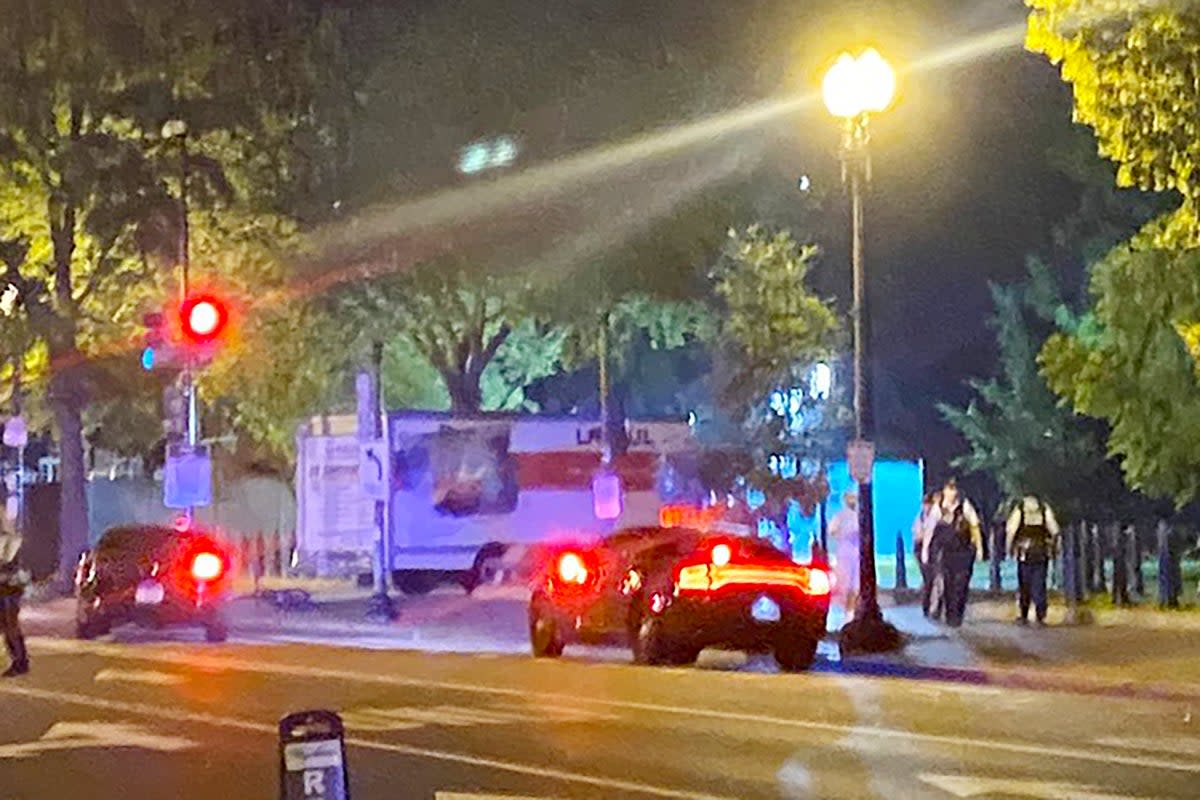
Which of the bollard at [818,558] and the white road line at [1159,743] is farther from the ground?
the bollard at [818,558]

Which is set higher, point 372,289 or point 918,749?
point 372,289

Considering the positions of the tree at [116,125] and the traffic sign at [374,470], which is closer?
the traffic sign at [374,470]

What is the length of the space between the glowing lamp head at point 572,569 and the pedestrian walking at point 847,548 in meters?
4.76

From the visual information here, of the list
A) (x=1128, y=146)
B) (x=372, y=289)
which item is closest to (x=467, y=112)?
(x=372, y=289)

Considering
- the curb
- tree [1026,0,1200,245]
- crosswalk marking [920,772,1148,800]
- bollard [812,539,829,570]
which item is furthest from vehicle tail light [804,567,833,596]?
crosswalk marking [920,772,1148,800]

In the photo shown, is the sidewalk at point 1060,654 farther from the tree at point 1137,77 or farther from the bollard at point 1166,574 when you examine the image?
the tree at point 1137,77

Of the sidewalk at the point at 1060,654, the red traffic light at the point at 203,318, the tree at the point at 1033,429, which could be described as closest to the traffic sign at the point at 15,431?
the red traffic light at the point at 203,318

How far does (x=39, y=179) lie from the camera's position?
117 ft

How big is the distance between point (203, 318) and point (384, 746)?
10728 millimetres

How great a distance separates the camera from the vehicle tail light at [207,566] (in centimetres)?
2558

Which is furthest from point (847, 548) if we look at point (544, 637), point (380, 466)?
point (380, 466)

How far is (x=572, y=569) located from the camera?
22203mm

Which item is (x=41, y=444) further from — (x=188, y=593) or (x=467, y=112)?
(x=188, y=593)

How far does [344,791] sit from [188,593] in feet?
58.8
